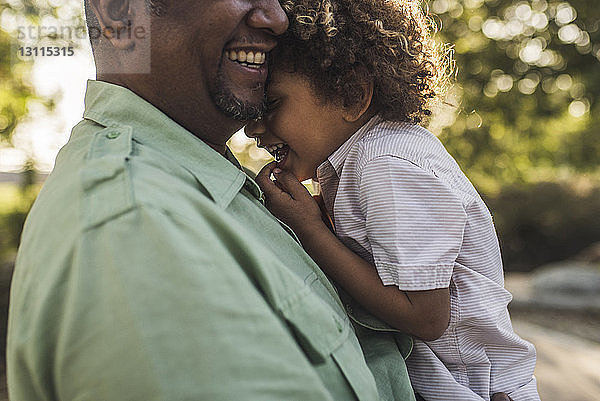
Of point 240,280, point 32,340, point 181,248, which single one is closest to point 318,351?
point 240,280

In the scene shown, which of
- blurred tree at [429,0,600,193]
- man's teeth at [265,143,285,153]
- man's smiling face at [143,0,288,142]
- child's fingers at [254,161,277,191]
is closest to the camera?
man's smiling face at [143,0,288,142]

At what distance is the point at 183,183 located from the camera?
133 cm

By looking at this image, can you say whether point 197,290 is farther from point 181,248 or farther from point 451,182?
point 451,182

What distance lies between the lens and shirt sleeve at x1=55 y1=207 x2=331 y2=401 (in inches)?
42.9

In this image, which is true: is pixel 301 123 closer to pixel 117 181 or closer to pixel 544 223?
pixel 117 181

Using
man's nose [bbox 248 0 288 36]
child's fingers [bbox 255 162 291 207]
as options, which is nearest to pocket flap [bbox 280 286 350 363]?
child's fingers [bbox 255 162 291 207]

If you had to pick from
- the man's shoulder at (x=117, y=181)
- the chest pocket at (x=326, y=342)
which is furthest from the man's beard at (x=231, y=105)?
the chest pocket at (x=326, y=342)

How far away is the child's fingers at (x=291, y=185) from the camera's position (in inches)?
77.7

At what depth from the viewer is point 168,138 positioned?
1506 millimetres

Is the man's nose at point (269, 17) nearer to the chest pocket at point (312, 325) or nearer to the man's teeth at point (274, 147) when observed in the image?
the man's teeth at point (274, 147)

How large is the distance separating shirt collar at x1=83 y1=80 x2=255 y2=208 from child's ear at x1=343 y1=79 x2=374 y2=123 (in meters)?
0.58

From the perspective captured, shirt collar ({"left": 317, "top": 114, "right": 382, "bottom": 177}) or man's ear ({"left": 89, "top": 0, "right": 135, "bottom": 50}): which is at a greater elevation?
man's ear ({"left": 89, "top": 0, "right": 135, "bottom": 50})

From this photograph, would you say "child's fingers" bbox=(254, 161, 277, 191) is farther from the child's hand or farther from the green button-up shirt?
the green button-up shirt

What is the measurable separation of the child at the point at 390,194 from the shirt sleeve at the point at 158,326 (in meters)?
0.63
